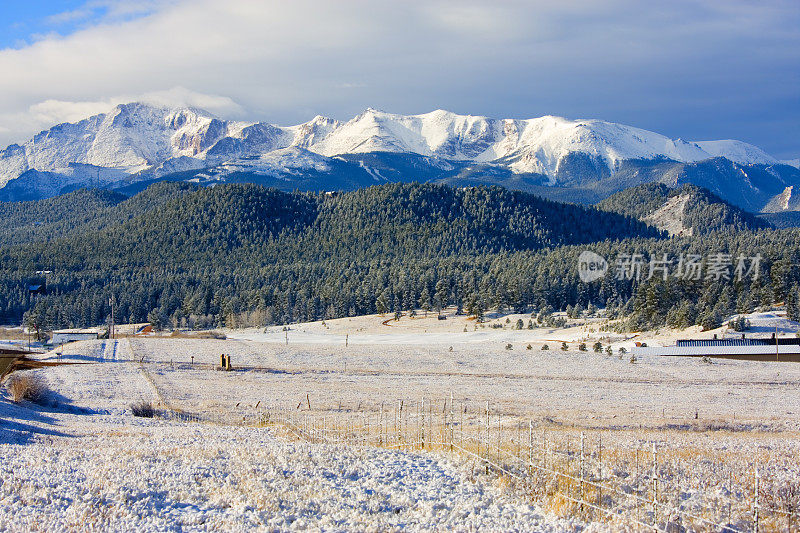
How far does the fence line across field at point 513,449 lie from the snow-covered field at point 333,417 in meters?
0.91

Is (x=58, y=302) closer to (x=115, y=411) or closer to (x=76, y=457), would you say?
(x=115, y=411)

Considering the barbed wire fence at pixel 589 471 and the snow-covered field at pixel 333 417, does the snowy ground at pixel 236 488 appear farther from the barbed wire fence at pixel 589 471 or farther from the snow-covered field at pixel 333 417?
the barbed wire fence at pixel 589 471

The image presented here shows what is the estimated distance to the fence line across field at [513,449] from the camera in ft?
52.9

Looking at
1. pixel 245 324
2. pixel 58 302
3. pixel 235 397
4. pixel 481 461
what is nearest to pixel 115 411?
pixel 235 397

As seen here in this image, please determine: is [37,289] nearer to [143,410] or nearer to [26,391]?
[26,391]

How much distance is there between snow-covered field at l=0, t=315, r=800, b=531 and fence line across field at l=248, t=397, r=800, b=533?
0.91m

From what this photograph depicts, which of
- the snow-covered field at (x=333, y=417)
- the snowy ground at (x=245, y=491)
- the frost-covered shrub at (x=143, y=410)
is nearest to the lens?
→ the snowy ground at (x=245, y=491)

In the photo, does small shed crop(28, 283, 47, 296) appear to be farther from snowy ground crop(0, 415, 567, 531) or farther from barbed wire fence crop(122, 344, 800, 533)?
snowy ground crop(0, 415, 567, 531)

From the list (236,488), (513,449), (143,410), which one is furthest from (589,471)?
(143,410)

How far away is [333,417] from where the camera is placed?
37719mm

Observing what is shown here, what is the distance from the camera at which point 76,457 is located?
2139cm

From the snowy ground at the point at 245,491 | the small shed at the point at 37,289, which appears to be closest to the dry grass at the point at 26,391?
the snowy ground at the point at 245,491

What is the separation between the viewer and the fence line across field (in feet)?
Answer: 52.9

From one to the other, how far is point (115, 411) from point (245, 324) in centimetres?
9543
